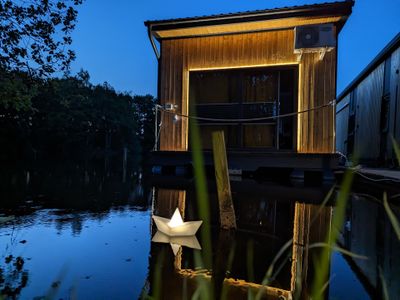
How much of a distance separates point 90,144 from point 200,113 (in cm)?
3780

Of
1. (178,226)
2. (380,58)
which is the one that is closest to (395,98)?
(380,58)

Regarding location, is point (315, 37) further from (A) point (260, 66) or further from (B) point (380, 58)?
(B) point (380, 58)

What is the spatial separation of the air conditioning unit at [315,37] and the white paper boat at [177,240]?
6634 millimetres

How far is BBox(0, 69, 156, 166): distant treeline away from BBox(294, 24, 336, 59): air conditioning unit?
19.6 m

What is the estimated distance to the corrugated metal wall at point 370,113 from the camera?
1334 cm

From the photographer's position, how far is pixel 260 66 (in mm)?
9539

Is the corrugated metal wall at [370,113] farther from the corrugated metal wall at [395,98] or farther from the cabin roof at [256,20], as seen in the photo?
the cabin roof at [256,20]

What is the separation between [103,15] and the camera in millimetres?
82688

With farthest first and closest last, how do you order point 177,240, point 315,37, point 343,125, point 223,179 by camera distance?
point 343,125
point 315,37
point 223,179
point 177,240

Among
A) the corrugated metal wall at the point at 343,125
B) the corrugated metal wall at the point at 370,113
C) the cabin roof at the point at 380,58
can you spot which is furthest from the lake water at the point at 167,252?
the corrugated metal wall at the point at 343,125

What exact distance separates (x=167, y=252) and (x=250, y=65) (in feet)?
25.2

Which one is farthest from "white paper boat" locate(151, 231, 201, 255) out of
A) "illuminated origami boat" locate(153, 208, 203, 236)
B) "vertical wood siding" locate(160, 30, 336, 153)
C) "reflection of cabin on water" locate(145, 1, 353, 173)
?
"vertical wood siding" locate(160, 30, 336, 153)

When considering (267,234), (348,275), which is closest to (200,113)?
(267,234)

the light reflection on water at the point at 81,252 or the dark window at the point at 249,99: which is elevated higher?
the dark window at the point at 249,99
